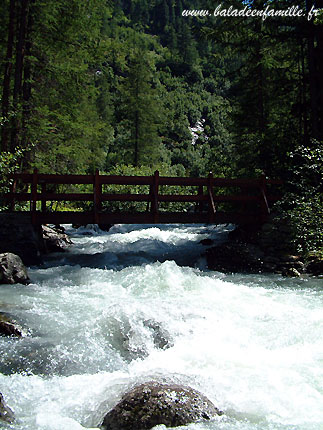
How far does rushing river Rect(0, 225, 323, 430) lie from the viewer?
472 centimetres

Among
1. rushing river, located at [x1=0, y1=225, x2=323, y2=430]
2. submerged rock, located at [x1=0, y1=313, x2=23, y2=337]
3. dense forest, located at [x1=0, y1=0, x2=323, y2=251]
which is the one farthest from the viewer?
dense forest, located at [x1=0, y1=0, x2=323, y2=251]

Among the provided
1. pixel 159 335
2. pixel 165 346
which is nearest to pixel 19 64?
pixel 159 335

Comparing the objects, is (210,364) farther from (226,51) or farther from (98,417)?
(226,51)

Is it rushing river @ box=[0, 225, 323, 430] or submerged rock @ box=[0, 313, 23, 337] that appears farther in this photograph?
submerged rock @ box=[0, 313, 23, 337]

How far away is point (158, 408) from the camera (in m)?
4.30

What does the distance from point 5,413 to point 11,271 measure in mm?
5523

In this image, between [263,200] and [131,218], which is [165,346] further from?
[263,200]

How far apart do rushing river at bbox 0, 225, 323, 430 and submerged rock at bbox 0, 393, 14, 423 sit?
97 millimetres

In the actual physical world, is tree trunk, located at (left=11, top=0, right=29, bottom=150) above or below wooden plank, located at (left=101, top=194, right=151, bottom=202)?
above

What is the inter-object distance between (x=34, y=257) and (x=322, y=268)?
807cm

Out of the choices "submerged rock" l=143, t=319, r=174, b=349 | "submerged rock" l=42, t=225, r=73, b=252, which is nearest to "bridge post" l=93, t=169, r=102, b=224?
"submerged rock" l=42, t=225, r=73, b=252

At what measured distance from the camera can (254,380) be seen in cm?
538

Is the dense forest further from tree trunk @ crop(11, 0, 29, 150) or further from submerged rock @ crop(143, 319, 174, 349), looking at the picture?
submerged rock @ crop(143, 319, 174, 349)

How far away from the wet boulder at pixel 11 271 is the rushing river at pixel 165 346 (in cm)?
38
